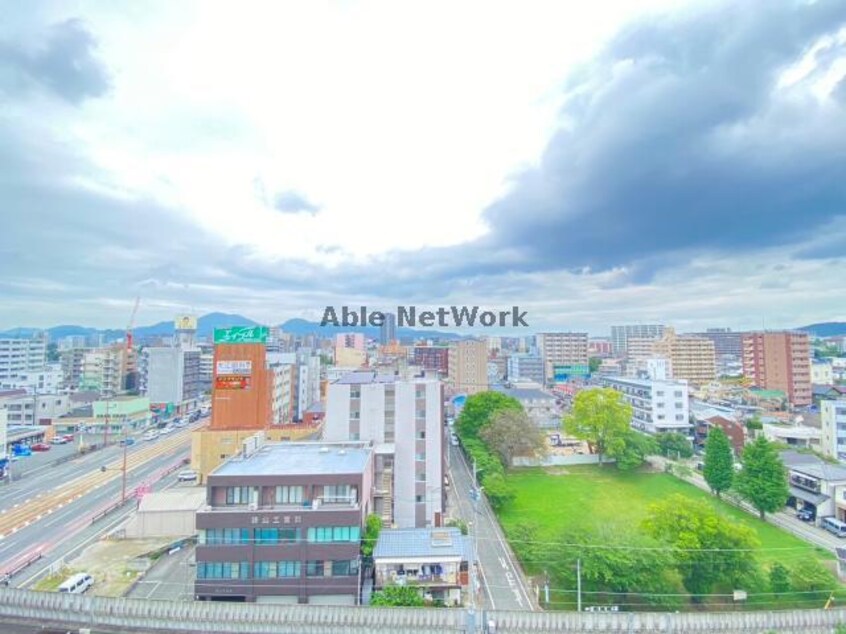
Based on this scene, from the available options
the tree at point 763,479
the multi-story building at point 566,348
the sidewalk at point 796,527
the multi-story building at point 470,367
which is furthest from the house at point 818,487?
the multi-story building at point 566,348

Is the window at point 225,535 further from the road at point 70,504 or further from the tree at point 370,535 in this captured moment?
the road at point 70,504

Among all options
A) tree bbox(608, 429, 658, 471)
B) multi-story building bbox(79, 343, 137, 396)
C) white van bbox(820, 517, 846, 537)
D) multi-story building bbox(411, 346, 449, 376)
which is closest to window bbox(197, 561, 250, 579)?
tree bbox(608, 429, 658, 471)

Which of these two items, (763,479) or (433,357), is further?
(433,357)

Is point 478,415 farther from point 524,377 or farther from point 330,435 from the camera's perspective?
point 524,377

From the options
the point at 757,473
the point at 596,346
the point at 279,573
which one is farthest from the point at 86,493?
the point at 596,346

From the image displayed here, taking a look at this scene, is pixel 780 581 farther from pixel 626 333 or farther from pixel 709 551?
pixel 626 333

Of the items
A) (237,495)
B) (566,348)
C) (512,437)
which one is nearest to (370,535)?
(237,495)

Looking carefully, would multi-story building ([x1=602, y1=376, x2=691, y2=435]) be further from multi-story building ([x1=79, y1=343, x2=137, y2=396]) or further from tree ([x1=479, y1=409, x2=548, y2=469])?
multi-story building ([x1=79, y1=343, x2=137, y2=396])
